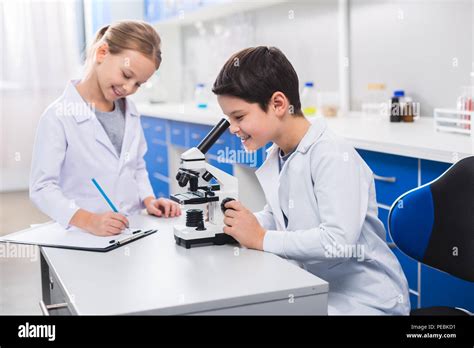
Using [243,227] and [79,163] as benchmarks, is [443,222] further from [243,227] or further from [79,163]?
[79,163]

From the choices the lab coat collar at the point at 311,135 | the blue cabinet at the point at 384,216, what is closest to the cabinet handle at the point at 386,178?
the blue cabinet at the point at 384,216

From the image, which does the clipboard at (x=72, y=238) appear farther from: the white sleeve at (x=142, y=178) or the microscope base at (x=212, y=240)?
the white sleeve at (x=142, y=178)

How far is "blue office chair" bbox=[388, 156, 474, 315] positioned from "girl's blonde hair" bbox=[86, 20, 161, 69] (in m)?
0.90

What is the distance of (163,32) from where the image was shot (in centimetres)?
532

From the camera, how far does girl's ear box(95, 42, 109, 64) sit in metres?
1.82

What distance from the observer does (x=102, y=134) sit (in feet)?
5.91

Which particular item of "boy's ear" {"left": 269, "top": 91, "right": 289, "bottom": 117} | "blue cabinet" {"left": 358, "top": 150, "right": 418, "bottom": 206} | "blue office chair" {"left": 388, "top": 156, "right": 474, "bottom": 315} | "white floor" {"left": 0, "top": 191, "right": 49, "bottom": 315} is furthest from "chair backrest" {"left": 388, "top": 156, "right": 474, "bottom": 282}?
"white floor" {"left": 0, "top": 191, "right": 49, "bottom": 315}

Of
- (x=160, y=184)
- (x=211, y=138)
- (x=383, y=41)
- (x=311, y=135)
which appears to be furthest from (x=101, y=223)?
(x=160, y=184)

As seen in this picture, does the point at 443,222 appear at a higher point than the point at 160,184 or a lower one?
higher

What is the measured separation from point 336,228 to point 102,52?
0.98m

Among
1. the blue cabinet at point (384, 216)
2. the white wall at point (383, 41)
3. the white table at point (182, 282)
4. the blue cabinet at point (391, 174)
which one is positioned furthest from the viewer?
the white wall at point (383, 41)

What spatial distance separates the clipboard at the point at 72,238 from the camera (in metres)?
1.32

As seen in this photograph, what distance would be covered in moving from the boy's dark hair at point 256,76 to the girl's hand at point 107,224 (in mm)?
393

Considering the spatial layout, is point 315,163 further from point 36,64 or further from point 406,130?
point 36,64
